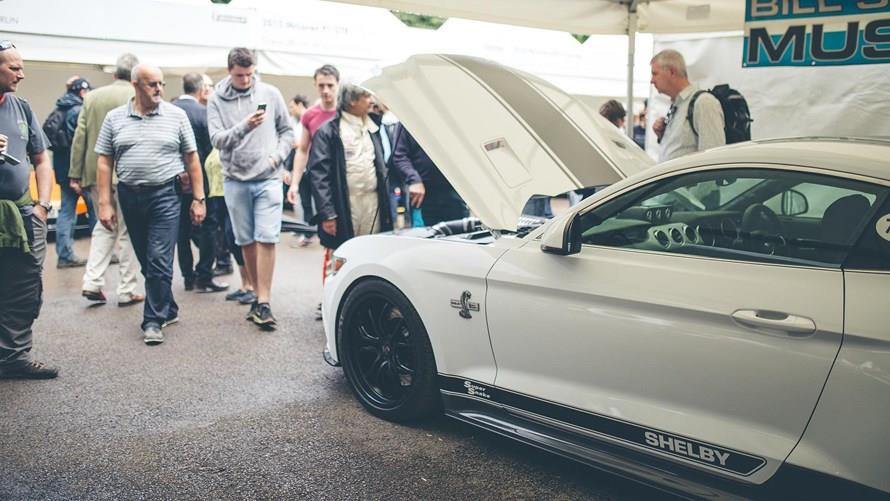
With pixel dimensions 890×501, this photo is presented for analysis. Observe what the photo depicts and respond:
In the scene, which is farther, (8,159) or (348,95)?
(348,95)

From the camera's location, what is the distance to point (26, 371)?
445cm

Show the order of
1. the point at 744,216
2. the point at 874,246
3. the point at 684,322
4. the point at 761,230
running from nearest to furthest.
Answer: the point at 874,246 → the point at 684,322 → the point at 761,230 → the point at 744,216

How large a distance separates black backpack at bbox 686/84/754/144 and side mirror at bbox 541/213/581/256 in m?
2.46

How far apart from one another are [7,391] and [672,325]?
378 centimetres

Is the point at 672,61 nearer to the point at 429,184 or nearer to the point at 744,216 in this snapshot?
the point at 429,184

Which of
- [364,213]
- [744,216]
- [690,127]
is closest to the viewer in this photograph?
[744,216]

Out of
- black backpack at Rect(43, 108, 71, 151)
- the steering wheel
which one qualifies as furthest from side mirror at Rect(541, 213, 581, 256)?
black backpack at Rect(43, 108, 71, 151)

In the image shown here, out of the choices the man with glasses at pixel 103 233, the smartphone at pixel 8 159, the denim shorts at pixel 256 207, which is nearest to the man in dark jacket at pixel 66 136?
the man with glasses at pixel 103 233

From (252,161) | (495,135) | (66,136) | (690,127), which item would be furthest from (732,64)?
(66,136)

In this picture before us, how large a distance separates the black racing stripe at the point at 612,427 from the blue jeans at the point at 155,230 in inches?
112

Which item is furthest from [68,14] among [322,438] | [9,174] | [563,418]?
[563,418]

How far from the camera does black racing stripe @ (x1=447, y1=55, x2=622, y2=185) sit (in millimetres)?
3527

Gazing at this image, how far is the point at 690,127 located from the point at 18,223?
4186mm

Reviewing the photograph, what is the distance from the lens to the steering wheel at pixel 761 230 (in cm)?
251
